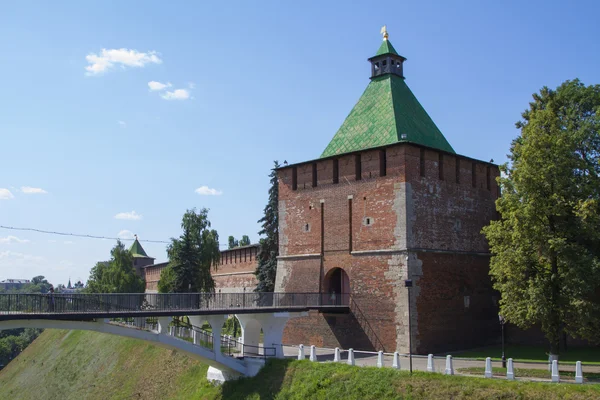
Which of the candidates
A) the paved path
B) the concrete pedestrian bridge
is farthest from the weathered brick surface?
the concrete pedestrian bridge

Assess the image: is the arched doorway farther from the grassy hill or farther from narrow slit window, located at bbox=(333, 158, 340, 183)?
the grassy hill

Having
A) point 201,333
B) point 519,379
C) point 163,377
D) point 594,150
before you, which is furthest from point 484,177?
point 163,377

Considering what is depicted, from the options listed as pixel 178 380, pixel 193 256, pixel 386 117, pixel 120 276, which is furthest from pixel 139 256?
pixel 386 117

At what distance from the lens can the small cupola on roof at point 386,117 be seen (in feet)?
84.0

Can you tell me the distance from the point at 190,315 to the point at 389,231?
28.0ft

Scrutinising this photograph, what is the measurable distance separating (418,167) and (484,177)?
16.5 feet

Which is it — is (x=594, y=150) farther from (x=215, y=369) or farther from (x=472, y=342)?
(x=215, y=369)

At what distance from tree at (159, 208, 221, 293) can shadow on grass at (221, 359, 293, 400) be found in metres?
13.6

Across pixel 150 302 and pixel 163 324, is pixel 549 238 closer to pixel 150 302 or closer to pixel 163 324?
pixel 163 324

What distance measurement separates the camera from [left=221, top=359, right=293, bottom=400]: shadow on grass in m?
20.2

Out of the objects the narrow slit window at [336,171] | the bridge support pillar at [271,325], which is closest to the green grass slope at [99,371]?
the bridge support pillar at [271,325]

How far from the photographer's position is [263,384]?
67.6ft

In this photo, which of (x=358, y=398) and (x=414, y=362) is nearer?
(x=358, y=398)

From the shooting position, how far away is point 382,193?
2397 centimetres
